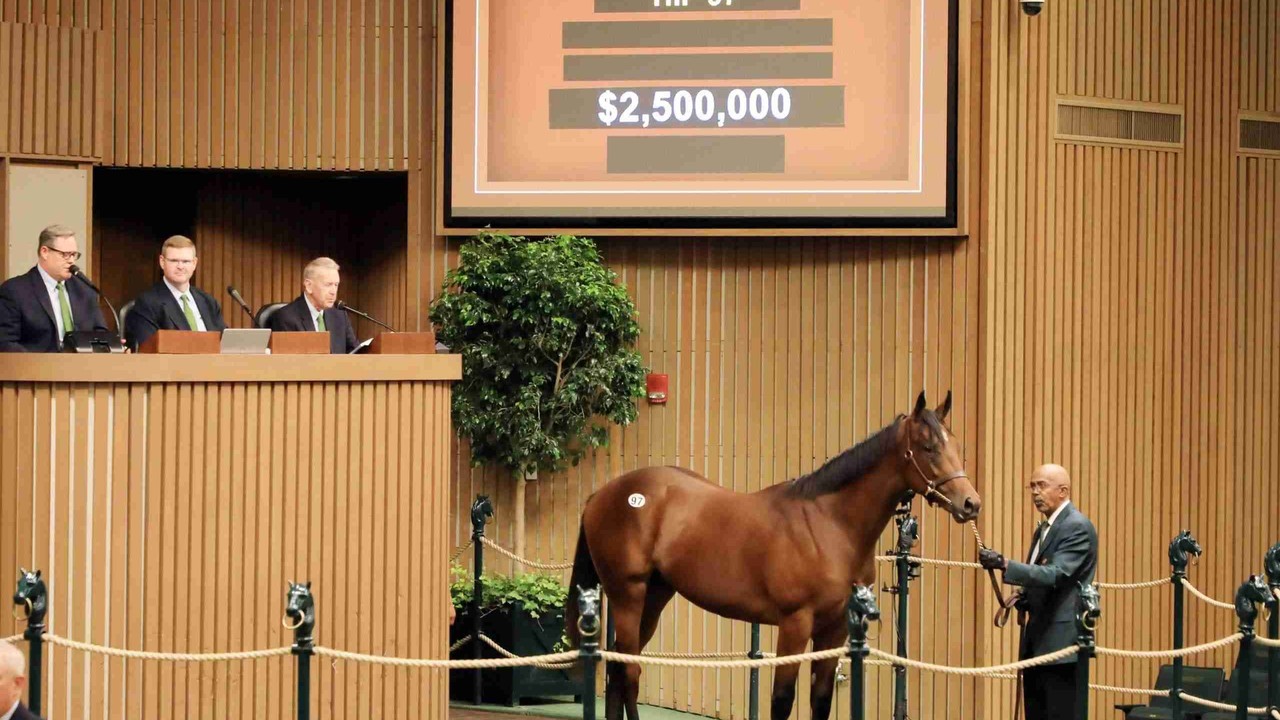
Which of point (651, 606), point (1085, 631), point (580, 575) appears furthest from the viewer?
point (580, 575)

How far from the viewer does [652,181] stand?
9.21 meters

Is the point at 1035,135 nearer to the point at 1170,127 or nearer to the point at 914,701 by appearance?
the point at 1170,127

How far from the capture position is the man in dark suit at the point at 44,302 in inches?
233

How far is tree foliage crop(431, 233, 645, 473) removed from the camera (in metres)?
8.77

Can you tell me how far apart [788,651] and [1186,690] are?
9.58ft

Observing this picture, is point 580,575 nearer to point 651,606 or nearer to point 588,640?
point 651,606

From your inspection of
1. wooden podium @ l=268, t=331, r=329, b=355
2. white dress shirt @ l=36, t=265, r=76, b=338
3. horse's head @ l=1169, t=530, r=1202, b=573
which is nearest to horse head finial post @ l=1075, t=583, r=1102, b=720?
horse's head @ l=1169, t=530, r=1202, b=573

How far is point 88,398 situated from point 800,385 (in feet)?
15.6

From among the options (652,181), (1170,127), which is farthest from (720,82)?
(1170,127)

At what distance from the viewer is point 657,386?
941 centimetres

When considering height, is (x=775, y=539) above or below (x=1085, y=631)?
above

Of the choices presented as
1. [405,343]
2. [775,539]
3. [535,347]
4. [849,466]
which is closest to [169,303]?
[405,343]

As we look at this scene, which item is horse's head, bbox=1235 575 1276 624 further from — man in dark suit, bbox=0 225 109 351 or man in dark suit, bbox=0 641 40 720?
man in dark suit, bbox=0 225 109 351

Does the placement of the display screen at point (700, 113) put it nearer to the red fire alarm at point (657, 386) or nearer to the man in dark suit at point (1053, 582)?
the red fire alarm at point (657, 386)
